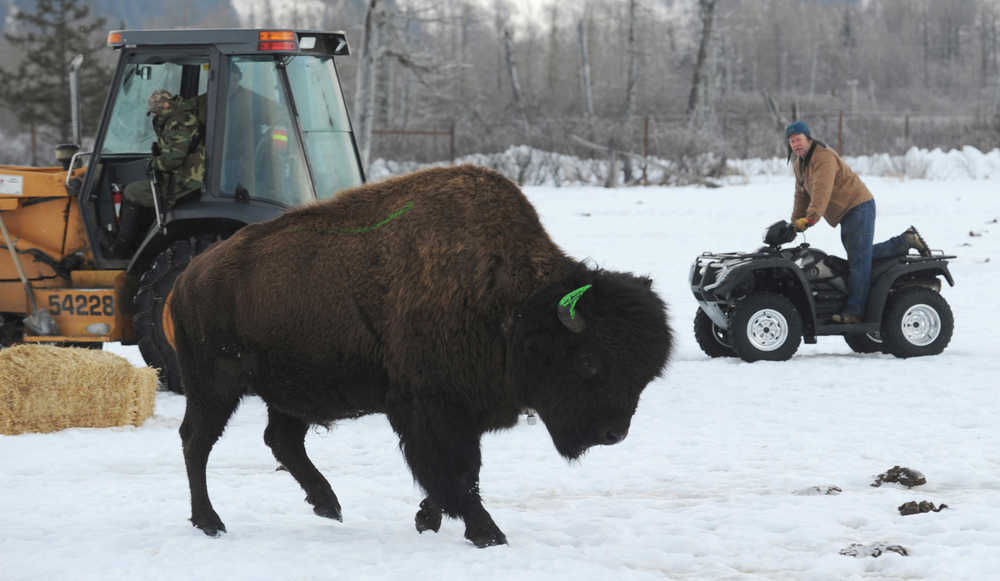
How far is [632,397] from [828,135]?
44.6m

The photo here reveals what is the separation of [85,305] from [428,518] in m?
5.21

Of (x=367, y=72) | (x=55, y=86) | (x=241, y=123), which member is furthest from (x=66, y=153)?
(x=55, y=86)

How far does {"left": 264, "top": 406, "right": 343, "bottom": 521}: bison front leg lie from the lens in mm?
5543

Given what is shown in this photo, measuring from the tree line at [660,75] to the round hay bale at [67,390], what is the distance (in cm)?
2031

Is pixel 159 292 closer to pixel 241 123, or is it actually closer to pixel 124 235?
pixel 124 235

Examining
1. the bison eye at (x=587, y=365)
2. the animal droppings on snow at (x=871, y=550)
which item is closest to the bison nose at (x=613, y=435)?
the bison eye at (x=587, y=365)

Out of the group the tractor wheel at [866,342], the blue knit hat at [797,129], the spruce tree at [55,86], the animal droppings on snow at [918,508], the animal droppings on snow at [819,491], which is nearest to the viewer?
the animal droppings on snow at [918,508]

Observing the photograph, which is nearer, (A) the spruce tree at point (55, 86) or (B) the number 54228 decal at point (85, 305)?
(B) the number 54228 decal at point (85, 305)

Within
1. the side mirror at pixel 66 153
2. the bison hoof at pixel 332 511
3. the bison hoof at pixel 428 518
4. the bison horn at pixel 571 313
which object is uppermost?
the side mirror at pixel 66 153

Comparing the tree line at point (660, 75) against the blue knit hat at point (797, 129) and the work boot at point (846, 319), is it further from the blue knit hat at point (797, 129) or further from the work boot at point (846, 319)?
the work boot at point (846, 319)

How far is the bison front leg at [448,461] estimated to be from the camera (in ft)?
16.1

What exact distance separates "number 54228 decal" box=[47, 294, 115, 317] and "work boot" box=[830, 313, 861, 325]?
6139mm

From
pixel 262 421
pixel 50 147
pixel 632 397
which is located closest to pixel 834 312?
pixel 262 421

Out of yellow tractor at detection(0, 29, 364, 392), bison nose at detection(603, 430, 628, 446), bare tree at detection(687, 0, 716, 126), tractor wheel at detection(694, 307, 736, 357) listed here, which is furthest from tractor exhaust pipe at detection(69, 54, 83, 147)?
bare tree at detection(687, 0, 716, 126)
